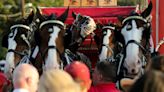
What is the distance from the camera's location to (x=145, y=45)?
31.8ft

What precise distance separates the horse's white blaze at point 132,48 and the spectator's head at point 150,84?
202 inches

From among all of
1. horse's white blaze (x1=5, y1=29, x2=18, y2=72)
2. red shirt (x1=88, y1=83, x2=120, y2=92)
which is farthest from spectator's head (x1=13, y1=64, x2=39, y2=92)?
horse's white blaze (x1=5, y1=29, x2=18, y2=72)

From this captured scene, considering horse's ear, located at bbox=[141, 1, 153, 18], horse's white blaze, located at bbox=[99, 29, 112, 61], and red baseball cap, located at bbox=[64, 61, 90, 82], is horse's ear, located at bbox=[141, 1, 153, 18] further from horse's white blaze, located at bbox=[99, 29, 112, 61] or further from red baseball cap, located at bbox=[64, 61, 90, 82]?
red baseball cap, located at bbox=[64, 61, 90, 82]

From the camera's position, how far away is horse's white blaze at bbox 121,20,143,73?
9.00 m

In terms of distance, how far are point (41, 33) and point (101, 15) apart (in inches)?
155

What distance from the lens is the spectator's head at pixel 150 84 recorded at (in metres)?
3.80

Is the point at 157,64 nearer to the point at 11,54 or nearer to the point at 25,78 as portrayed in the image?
the point at 25,78

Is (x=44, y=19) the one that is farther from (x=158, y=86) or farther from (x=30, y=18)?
(x=158, y=86)

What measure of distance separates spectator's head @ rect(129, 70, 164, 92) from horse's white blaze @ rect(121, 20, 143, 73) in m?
5.12

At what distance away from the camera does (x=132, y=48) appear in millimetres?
9211

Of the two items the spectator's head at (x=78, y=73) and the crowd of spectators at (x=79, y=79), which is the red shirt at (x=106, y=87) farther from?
the spectator's head at (x=78, y=73)

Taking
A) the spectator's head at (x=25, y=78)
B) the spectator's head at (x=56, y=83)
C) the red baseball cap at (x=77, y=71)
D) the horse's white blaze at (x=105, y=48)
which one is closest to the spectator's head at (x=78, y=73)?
the red baseball cap at (x=77, y=71)

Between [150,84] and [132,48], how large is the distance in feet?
17.8

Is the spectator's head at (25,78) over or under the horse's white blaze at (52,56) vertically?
over
